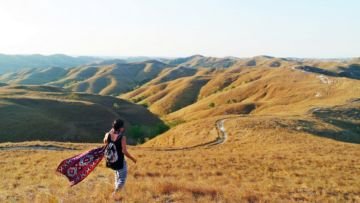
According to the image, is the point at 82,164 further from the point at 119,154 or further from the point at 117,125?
the point at 117,125

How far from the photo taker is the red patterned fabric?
43.6 feet

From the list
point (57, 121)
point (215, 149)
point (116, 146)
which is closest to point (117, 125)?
point (116, 146)

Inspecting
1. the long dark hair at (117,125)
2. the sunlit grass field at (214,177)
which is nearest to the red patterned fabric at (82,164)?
the sunlit grass field at (214,177)

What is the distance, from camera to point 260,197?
1630cm

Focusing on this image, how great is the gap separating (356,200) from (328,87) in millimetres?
87157

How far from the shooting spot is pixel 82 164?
13352mm

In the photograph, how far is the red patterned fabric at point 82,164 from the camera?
43.6 feet

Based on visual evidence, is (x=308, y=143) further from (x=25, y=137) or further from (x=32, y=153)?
(x=25, y=137)

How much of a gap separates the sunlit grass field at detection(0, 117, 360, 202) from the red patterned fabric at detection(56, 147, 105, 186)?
30.5 inches

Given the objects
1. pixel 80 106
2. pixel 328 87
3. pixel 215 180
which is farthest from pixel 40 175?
pixel 328 87

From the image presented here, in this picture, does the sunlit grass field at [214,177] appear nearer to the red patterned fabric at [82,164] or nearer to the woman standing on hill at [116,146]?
the red patterned fabric at [82,164]

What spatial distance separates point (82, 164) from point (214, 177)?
460 inches

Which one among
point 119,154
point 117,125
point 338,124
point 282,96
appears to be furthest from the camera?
point 282,96

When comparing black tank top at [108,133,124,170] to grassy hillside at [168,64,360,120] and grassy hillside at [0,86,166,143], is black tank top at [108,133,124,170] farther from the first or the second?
grassy hillside at [0,86,166,143]
